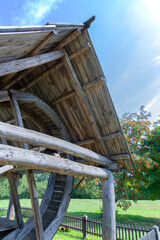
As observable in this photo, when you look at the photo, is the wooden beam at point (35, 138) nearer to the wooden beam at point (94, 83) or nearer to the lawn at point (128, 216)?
the wooden beam at point (94, 83)

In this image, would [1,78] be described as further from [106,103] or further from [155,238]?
[155,238]

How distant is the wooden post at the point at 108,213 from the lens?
4.23 metres

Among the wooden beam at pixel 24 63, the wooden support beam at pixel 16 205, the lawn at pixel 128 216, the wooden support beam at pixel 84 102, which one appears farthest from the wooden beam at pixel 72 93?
the lawn at pixel 128 216

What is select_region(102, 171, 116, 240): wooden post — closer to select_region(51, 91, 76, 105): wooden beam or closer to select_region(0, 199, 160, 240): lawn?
select_region(51, 91, 76, 105): wooden beam

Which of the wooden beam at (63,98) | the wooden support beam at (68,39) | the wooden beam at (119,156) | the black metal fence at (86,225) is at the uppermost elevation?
the wooden support beam at (68,39)

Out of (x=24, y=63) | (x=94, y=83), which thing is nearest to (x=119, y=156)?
(x=94, y=83)

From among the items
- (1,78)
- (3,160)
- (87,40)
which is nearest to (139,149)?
(87,40)

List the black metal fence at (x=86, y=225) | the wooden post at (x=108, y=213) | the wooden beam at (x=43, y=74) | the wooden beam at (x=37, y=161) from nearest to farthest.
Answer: the wooden beam at (x=37, y=161), the wooden post at (x=108, y=213), the wooden beam at (x=43, y=74), the black metal fence at (x=86, y=225)

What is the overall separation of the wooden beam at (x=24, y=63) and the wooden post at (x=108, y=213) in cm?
356

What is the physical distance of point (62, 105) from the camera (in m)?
5.62

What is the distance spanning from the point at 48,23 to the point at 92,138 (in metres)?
3.38

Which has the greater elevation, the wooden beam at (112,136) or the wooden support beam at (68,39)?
the wooden support beam at (68,39)

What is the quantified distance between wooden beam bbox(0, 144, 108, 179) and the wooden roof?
1375mm

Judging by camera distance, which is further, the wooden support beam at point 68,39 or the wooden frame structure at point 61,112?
the wooden support beam at point 68,39
